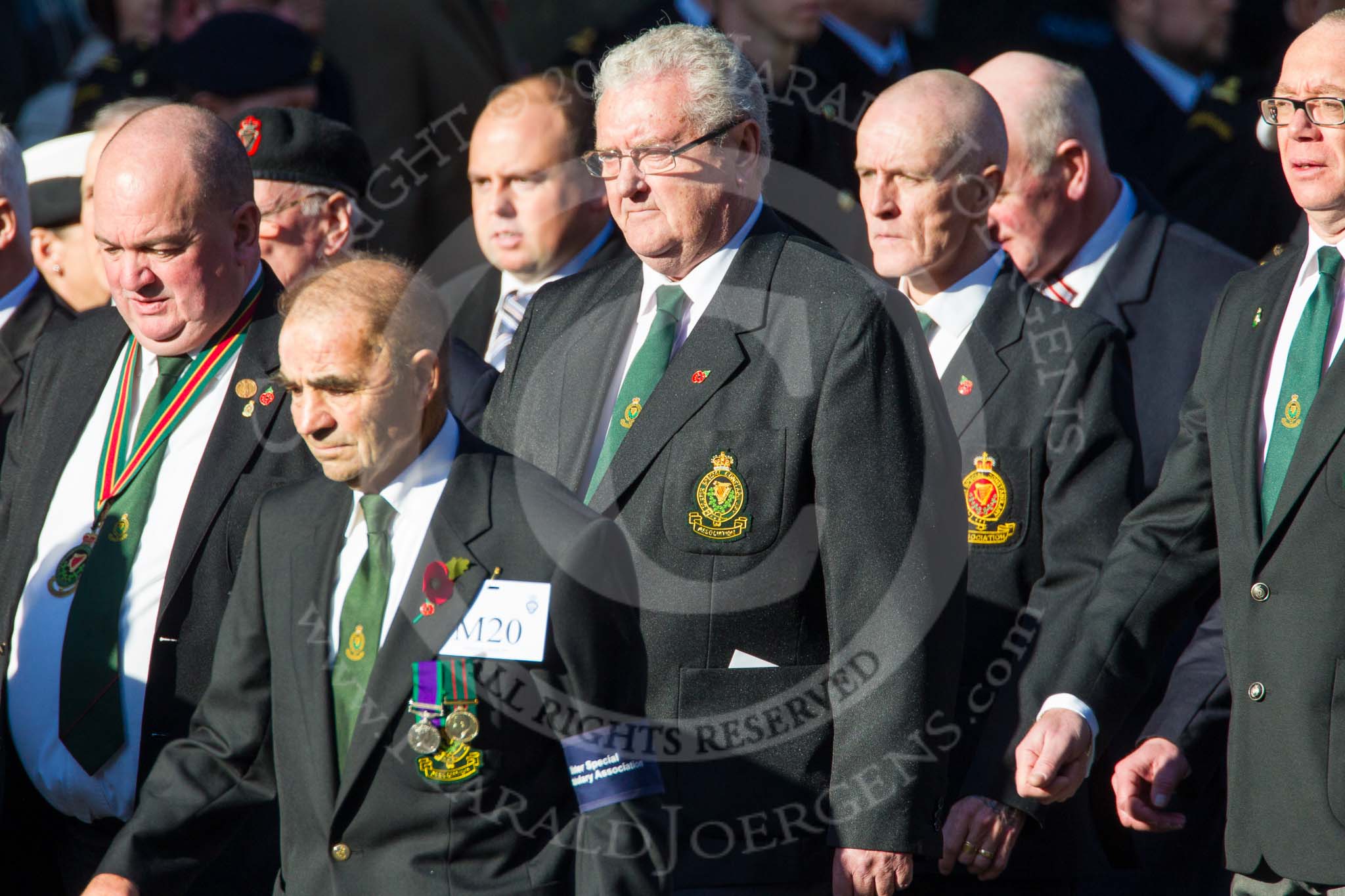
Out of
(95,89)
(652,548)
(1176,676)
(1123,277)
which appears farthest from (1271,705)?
(95,89)

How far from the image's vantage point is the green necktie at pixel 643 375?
3764mm

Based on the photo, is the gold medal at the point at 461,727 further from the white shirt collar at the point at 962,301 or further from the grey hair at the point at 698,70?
the white shirt collar at the point at 962,301

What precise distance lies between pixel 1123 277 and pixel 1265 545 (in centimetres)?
187

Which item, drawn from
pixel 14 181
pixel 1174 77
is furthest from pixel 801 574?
pixel 1174 77

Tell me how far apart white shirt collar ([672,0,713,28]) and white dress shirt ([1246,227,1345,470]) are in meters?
3.35

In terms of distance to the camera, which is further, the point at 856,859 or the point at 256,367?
the point at 256,367

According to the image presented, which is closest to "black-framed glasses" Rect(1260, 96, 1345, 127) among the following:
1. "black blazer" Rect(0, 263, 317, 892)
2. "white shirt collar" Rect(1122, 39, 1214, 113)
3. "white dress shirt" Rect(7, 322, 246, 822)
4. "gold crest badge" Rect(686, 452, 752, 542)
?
"gold crest badge" Rect(686, 452, 752, 542)

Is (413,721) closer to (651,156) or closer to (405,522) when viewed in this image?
(405,522)

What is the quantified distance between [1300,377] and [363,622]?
179 centimetres

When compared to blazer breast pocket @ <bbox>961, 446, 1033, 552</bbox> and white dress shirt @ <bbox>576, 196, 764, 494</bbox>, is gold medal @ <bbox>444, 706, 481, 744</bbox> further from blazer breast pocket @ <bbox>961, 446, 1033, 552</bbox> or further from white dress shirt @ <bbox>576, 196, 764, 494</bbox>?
blazer breast pocket @ <bbox>961, 446, 1033, 552</bbox>

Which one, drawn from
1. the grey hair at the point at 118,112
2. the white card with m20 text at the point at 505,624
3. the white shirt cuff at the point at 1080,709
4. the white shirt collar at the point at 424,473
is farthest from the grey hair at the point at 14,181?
the white shirt cuff at the point at 1080,709

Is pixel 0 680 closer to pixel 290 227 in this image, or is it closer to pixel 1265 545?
pixel 290 227

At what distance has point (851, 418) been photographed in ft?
11.8

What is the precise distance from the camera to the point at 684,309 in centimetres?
387
